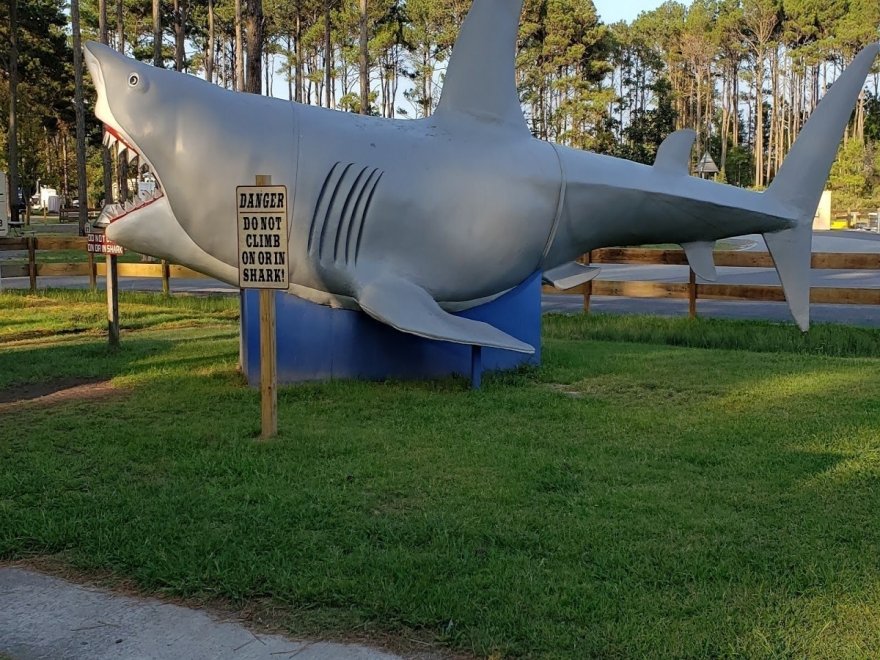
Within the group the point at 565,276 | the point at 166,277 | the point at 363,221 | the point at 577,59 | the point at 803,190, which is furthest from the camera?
the point at 577,59

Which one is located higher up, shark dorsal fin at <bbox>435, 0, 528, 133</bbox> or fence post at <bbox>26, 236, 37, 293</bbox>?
shark dorsal fin at <bbox>435, 0, 528, 133</bbox>

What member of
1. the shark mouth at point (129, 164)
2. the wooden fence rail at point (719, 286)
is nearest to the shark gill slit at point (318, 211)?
the shark mouth at point (129, 164)

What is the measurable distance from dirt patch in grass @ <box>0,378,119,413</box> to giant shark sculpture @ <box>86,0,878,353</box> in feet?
4.65

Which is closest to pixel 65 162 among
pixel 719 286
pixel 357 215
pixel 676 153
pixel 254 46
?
pixel 254 46

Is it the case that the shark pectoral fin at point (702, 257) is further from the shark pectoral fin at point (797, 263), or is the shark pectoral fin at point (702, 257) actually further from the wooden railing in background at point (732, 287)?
the wooden railing in background at point (732, 287)

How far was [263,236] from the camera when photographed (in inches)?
216

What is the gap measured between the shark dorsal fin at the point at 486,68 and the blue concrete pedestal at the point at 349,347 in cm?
164

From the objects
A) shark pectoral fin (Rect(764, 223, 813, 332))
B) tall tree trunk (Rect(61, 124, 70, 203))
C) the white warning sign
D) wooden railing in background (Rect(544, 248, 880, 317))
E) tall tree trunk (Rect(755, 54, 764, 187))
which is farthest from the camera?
tall tree trunk (Rect(61, 124, 70, 203))

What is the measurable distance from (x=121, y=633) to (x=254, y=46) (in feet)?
49.5

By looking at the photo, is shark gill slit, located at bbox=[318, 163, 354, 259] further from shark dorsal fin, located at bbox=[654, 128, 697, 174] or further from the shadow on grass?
shark dorsal fin, located at bbox=[654, 128, 697, 174]

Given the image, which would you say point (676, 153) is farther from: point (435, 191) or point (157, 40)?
point (157, 40)

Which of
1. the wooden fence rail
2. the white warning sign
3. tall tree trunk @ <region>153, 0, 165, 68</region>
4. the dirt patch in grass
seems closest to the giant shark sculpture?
the white warning sign

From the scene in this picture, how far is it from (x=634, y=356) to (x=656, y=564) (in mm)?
5599

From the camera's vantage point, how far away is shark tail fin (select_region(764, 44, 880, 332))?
7691 millimetres
